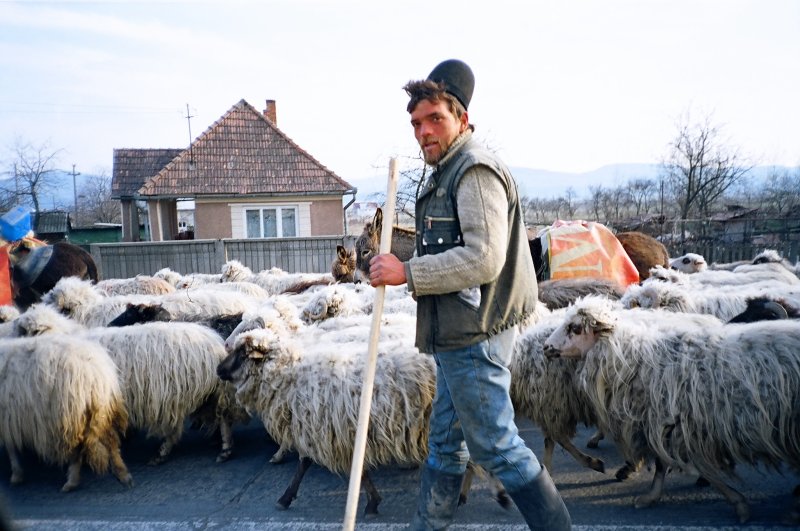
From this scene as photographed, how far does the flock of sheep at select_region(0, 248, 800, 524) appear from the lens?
3486 millimetres

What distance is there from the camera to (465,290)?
246 centimetres

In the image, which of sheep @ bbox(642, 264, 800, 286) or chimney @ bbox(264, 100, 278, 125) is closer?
sheep @ bbox(642, 264, 800, 286)

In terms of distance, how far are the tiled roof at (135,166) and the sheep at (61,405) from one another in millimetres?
19905

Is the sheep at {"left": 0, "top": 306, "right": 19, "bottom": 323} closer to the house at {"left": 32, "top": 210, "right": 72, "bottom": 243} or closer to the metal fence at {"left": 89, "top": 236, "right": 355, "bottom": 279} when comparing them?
the metal fence at {"left": 89, "top": 236, "right": 355, "bottom": 279}

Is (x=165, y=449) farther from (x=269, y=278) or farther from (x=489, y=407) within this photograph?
(x=269, y=278)

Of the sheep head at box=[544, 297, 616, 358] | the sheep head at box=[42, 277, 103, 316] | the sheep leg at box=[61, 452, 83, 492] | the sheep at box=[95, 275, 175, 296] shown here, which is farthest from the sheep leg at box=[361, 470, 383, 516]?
the sheep at box=[95, 275, 175, 296]

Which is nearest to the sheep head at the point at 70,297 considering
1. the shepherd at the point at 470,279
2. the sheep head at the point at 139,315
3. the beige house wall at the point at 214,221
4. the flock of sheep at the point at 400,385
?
the sheep head at the point at 139,315

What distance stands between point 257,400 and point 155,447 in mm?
1933

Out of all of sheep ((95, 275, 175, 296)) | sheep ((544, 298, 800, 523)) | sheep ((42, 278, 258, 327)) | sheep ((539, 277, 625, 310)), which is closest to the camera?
sheep ((544, 298, 800, 523))

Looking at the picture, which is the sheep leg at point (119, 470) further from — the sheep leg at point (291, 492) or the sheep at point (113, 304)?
the sheep at point (113, 304)

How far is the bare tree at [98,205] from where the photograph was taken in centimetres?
4834

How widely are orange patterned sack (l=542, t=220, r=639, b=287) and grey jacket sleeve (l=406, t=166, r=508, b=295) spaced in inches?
211

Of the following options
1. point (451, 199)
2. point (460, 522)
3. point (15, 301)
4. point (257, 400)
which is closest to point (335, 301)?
point (257, 400)

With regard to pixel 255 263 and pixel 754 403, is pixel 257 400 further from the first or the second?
pixel 255 263
